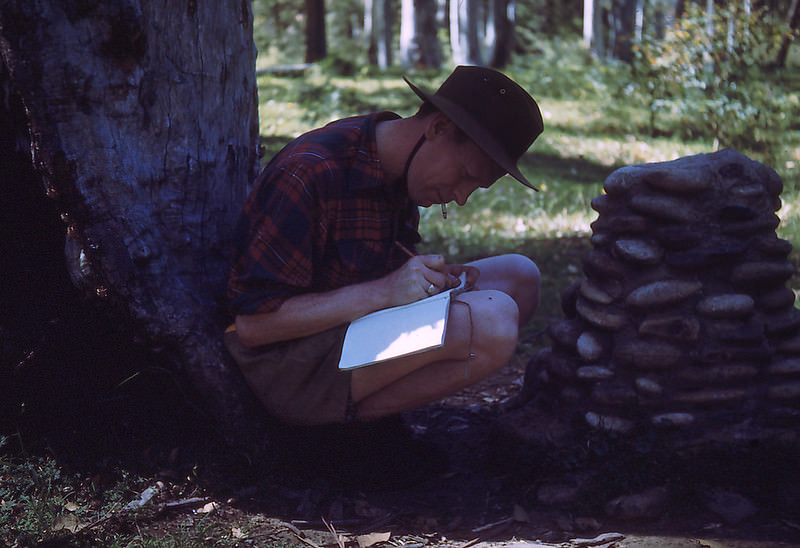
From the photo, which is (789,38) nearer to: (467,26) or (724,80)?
(724,80)

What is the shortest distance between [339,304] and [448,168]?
0.64m

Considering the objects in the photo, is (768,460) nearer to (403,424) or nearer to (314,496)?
(403,424)

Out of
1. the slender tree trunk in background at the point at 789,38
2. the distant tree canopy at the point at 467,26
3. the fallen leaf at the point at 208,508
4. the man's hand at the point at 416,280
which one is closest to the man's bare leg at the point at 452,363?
the man's hand at the point at 416,280

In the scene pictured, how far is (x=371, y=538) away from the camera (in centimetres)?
267

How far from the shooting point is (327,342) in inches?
111

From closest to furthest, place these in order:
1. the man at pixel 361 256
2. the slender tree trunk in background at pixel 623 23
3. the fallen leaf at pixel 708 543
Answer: the fallen leaf at pixel 708 543, the man at pixel 361 256, the slender tree trunk in background at pixel 623 23

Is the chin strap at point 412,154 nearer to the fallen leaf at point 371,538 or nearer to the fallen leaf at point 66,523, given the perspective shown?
the fallen leaf at point 371,538

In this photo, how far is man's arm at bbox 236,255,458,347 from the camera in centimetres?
274

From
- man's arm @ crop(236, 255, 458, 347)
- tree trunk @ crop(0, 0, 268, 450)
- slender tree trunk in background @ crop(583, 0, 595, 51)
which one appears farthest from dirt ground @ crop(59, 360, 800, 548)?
slender tree trunk in background @ crop(583, 0, 595, 51)

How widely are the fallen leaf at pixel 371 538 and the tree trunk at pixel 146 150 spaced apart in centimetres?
63

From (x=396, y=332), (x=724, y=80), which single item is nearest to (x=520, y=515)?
(x=396, y=332)

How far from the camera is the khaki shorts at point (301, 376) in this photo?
111 inches

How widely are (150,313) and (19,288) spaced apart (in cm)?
54

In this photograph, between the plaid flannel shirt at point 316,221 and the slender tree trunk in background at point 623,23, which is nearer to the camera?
the plaid flannel shirt at point 316,221
